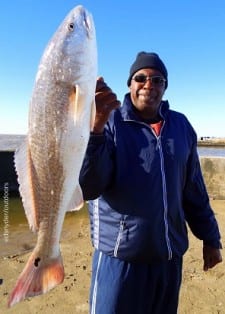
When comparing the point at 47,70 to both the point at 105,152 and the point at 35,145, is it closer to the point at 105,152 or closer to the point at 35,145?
the point at 35,145

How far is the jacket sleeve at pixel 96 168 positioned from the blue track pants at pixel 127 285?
605 millimetres

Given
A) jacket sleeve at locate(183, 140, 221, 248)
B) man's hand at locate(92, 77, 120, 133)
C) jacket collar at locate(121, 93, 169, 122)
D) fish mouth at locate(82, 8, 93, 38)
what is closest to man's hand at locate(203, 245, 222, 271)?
jacket sleeve at locate(183, 140, 221, 248)

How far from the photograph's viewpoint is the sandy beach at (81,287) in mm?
4918

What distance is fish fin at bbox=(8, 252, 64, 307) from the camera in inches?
→ 70.8

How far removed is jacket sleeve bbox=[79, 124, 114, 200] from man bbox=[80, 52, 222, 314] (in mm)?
18

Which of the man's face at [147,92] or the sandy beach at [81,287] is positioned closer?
the man's face at [147,92]

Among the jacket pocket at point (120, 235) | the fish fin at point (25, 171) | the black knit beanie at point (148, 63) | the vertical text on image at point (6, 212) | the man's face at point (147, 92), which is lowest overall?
the vertical text on image at point (6, 212)

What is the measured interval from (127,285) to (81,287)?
113 inches

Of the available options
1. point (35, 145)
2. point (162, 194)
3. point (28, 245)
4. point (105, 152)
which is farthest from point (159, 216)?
point (28, 245)

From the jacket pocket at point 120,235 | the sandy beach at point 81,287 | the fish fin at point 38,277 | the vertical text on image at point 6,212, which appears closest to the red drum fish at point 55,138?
the fish fin at point 38,277

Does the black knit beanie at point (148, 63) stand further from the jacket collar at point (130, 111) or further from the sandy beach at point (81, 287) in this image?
the sandy beach at point (81, 287)

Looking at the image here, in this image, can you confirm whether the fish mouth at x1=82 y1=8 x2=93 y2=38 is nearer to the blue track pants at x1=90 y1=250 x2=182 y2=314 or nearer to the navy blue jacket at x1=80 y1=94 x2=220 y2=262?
the navy blue jacket at x1=80 y1=94 x2=220 y2=262

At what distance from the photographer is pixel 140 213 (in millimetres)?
2832

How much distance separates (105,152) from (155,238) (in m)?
0.79
